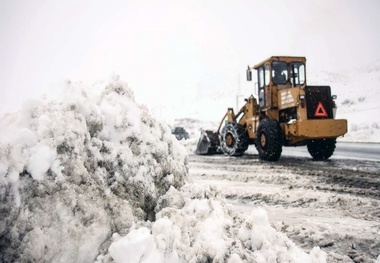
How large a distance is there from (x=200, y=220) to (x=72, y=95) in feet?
4.13

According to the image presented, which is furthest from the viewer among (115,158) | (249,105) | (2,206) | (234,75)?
(234,75)

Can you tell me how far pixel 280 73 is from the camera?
9.93m

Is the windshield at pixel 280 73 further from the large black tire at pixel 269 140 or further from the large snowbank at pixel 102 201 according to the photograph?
the large snowbank at pixel 102 201

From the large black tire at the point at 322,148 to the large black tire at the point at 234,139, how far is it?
2.06m

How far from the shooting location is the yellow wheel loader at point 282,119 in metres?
8.38

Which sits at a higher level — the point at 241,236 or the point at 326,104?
the point at 326,104

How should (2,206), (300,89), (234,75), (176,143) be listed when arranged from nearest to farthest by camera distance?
(2,206)
(176,143)
(300,89)
(234,75)

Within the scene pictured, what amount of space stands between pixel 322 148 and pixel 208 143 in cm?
409

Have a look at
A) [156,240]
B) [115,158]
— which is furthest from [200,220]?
[115,158]

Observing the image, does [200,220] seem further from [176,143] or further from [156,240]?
[176,143]

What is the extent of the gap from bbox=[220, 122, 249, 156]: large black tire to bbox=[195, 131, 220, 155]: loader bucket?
0.65m

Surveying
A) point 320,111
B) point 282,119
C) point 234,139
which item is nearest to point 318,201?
point 320,111

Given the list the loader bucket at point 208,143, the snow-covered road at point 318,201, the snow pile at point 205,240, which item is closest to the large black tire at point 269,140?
the snow-covered road at point 318,201

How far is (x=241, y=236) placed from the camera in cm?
194
